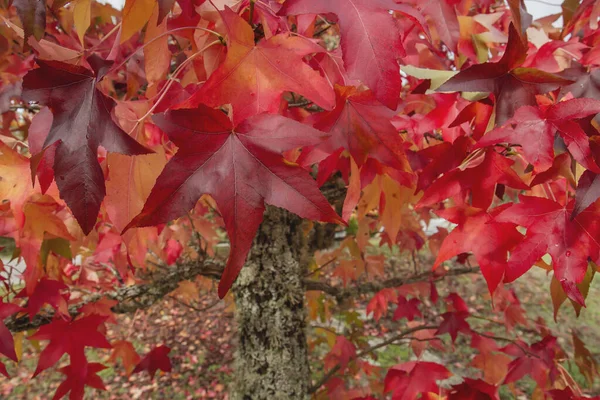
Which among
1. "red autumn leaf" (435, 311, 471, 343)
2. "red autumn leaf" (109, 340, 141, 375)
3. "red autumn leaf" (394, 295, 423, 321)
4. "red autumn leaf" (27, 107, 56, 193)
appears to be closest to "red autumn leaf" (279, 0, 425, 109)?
"red autumn leaf" (27, 107, 56, 193)

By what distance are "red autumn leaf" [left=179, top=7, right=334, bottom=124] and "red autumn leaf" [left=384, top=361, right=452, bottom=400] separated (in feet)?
3.62

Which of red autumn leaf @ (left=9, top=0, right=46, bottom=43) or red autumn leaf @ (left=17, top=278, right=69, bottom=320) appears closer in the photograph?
red autumn leaf @ (left=9, top=0, right=46, bottom=43)

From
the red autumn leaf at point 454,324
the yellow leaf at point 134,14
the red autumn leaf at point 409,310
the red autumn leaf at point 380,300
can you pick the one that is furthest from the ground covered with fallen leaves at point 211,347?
the yellow leaf at point 134,14

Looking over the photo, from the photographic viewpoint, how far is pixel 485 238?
2.18 feet

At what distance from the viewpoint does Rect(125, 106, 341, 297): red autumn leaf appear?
45 cm

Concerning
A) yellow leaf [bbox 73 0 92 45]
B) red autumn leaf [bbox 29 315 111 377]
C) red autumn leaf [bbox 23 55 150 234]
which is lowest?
red autumn leaf [bbox 29 315 111 377]

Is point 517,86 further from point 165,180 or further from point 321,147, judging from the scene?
point 165,180

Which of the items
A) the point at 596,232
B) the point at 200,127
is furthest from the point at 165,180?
the point at 596,232

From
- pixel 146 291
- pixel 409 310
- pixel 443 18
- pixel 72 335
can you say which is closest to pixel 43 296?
pixel 72 335

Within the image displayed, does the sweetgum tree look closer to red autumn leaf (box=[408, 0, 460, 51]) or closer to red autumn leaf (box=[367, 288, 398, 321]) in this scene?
red autumn leaf (box=[408, 0, 460, 51])

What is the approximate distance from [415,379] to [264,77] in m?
1.17

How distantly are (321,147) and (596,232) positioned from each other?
0.44 metres

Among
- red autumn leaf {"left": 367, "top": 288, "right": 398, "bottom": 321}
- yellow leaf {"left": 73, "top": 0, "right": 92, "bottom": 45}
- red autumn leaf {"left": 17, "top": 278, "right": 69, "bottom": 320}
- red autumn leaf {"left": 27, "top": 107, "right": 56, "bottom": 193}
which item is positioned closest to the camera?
red autumn leaf {"left": 27, "top": 107, "right": 56, "bottom": 193}

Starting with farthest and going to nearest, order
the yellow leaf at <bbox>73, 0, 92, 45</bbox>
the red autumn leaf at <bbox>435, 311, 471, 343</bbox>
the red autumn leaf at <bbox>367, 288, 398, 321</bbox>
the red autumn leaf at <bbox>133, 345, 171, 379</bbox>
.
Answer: the red autumn leaf at <bbox>367, 288, 398, 321</bbox> < the red autumn leaf at <bbox>133, 345, 171, 379</bbox> < the red autumn leaf at <bbox>435, 311, 471, 343</bbox> < the yellow leaf at <bbox>73, 0, 92, 45</bbox>
